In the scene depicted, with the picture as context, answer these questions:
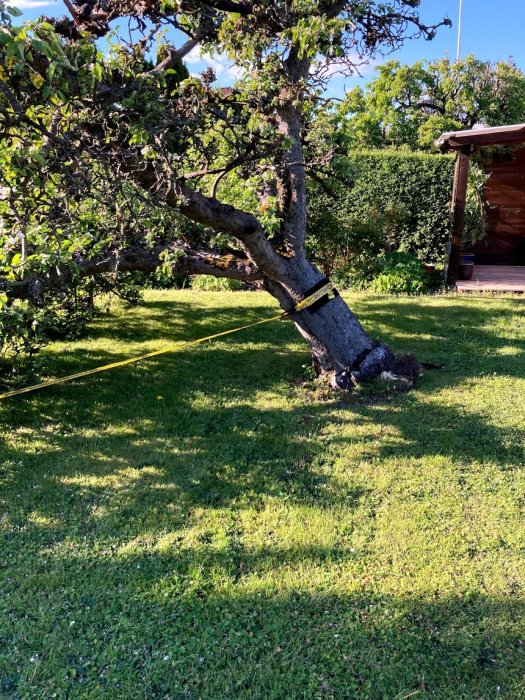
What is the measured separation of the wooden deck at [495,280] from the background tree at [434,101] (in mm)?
11756

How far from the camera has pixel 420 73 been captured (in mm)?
24719

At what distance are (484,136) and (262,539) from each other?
9.07 m

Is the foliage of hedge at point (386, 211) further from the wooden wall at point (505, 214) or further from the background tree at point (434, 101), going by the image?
the background tree at point (434, 101)

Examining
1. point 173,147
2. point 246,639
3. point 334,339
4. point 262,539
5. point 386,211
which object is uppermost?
point 386,211

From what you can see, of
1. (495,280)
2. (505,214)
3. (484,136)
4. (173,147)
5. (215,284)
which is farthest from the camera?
(505,214)

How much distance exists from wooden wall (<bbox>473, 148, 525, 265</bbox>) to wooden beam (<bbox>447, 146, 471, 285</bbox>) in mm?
2793

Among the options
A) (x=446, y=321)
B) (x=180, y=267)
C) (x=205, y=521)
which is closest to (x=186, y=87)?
(x=180, y=267)

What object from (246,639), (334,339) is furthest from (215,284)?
(246,639)

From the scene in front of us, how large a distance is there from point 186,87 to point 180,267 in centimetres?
165

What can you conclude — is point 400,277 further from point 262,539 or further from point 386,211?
point 262,539

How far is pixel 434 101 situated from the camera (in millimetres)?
25047

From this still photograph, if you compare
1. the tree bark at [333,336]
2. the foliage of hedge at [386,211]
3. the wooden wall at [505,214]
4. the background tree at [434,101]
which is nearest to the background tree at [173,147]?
the tree bark at [333,336]

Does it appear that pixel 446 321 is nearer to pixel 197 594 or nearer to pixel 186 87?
pixel 186 87

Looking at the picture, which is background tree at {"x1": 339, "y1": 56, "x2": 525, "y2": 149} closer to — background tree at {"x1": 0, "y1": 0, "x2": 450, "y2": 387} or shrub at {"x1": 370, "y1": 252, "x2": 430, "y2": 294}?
shrub at {"x1": 370, "y1": 252, "x2": 430, "y2": 294}
